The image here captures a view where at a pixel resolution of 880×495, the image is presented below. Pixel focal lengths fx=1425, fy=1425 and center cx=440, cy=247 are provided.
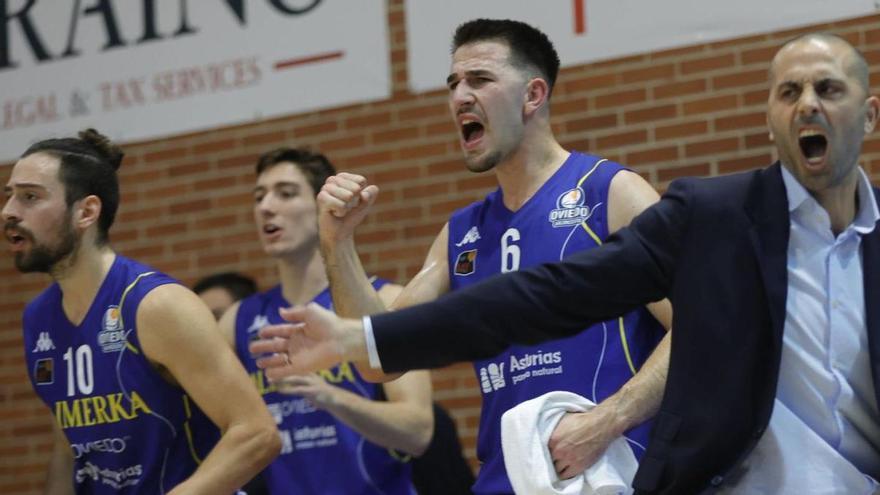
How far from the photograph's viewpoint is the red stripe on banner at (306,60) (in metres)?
6.41

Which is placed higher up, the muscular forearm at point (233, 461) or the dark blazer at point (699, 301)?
the dark blazer at point (699, 301)

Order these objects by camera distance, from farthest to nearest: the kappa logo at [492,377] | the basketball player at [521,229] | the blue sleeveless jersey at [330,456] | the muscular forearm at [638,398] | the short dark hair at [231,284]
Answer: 1. the short dark hair at [231,284]
2. the blue sleeveless jersey at [330,456]
3. the kappa logo at [492,377]
4. the basketball player at [521,229]
5. the muscular forearm at [638,398]

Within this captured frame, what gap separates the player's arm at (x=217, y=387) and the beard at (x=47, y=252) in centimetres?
44

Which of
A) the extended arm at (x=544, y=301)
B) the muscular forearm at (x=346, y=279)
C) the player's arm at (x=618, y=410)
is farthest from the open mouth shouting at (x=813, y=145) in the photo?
the muscular forearm at (x=346, y=279)

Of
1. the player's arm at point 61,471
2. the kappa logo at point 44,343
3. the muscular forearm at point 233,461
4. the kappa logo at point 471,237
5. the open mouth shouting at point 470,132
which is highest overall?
the open mouth shouting at point 470,132

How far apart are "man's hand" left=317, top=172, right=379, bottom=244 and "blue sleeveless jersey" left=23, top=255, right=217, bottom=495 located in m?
0.73

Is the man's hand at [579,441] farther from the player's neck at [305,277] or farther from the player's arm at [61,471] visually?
the player's neck at [305,277]

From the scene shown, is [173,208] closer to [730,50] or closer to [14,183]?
[14,183]

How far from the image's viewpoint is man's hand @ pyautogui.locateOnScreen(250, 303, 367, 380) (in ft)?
8.57

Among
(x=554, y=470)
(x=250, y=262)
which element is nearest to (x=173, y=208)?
(x=250, y=262)

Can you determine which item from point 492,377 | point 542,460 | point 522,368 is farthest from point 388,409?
point 542,460

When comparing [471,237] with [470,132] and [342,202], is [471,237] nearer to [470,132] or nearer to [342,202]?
[470,132]

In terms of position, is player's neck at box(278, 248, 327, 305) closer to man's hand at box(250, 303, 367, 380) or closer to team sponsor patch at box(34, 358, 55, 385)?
team sponsor patch at box(34, 358, 55, 385)

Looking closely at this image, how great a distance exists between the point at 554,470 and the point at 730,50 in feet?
9.39
